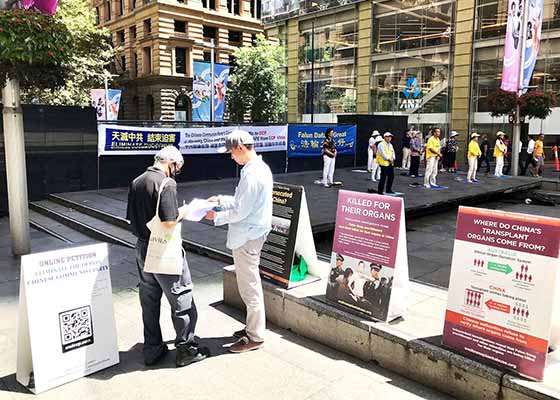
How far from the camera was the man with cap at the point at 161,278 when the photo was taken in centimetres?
385

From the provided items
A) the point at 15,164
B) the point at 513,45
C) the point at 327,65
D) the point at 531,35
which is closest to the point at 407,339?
the point at 15,164

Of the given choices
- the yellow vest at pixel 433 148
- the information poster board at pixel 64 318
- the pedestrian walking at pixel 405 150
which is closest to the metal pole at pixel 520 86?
the pedestrian walking at pixel 405 150

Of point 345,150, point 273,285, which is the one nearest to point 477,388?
point 273,285

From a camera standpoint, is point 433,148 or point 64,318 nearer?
point 64,318

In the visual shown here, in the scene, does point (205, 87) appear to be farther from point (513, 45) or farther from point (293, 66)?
A: point (513, 45)

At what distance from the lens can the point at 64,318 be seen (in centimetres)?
377

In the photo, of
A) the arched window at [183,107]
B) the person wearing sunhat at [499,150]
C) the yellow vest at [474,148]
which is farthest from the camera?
the arched window at [183,107]

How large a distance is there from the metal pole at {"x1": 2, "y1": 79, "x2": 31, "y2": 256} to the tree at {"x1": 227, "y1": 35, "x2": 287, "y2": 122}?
29.7 m

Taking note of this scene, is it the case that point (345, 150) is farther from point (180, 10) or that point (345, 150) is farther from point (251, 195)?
point (180, 10)

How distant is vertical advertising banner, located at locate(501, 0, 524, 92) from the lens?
1648 centimetres

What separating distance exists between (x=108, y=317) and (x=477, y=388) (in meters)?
2.99

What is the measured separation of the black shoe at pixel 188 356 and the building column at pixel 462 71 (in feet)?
80.1

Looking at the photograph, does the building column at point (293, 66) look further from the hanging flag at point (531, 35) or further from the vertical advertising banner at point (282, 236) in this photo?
the vertical advertising banner at point (282, 236)

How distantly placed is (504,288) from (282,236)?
228 centimetres
